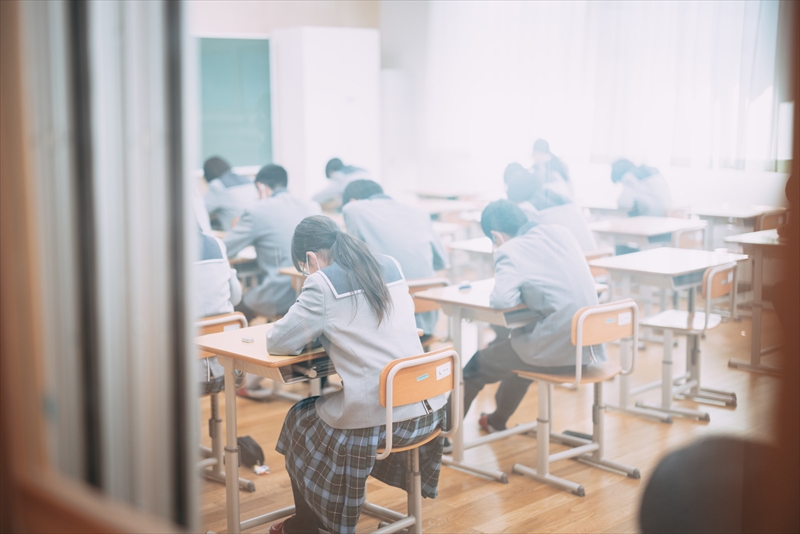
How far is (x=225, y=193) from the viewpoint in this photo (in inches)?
143

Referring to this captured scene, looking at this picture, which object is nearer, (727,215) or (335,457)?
(335,457)

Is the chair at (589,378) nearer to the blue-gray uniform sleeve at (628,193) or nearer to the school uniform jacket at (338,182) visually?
the blue-gray uniform sleeve at (628,193)

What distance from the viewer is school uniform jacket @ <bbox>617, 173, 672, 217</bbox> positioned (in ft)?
10.3

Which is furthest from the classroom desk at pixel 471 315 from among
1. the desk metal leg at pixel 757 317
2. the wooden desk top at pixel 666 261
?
the desk metal leg at pixel 757 317

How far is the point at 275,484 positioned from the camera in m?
3.20

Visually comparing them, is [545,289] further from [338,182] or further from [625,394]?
[338,182]

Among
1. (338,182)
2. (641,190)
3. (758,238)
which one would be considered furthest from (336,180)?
(758,238)

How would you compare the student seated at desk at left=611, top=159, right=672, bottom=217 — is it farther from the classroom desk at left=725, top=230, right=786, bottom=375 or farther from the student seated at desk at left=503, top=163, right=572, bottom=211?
the classroom desk at left=725, top=230, right=786, bottom=375

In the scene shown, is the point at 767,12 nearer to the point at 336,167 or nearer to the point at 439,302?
the point at 439,302

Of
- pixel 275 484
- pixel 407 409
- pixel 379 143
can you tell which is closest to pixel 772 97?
pixel 407 409

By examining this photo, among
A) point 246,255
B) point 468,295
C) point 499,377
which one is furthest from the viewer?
point 246,255

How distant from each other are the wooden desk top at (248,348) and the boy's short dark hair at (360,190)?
110cm

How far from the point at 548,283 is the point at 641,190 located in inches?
20.2

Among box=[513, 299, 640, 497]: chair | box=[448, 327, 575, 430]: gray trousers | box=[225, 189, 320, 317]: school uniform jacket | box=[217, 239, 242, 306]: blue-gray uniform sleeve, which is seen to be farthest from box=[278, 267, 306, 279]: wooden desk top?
box=[513, 299, 640, 497]: chair
